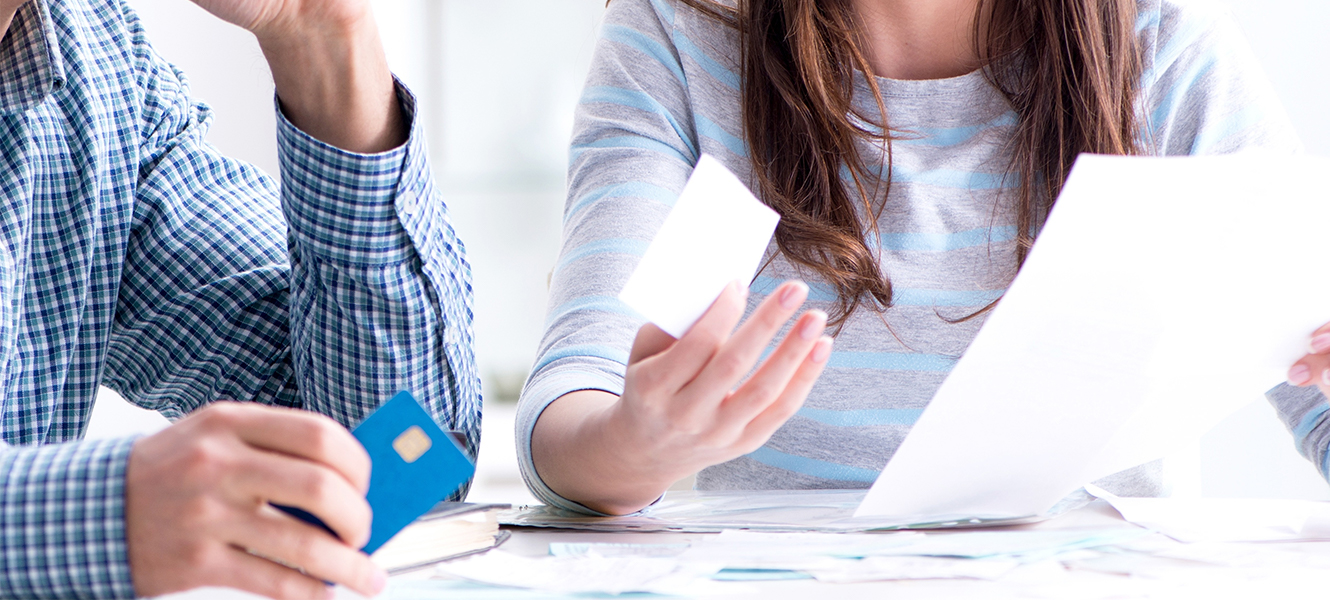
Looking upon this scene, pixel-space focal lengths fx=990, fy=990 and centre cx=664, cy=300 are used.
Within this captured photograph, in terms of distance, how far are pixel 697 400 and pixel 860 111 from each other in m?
0.52

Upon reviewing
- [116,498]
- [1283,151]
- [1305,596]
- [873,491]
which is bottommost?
[116,498]

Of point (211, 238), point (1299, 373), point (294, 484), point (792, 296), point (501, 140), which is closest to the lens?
point (294, 484)

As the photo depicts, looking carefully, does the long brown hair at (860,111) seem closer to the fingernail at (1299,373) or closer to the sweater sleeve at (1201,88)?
the sweater sleeve at (1201,88)

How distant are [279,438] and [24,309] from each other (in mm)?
492

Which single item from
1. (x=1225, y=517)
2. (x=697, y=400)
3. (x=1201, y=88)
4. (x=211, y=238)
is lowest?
(x=211, y=238)

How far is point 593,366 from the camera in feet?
2.34

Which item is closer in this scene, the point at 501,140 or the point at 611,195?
the point at 611,195

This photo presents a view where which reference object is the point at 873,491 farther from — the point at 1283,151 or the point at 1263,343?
the point at 1283,151

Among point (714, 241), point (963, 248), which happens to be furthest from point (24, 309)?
point (963, 248)

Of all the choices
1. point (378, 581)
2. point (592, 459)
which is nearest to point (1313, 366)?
point (592, 459)

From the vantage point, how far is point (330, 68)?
2.18ft

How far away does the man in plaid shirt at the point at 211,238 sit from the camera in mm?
671

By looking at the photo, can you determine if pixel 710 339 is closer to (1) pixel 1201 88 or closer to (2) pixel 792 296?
(2) pixel 792 296

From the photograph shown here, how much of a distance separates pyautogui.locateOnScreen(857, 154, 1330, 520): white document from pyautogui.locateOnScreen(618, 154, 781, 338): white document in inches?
4.8
